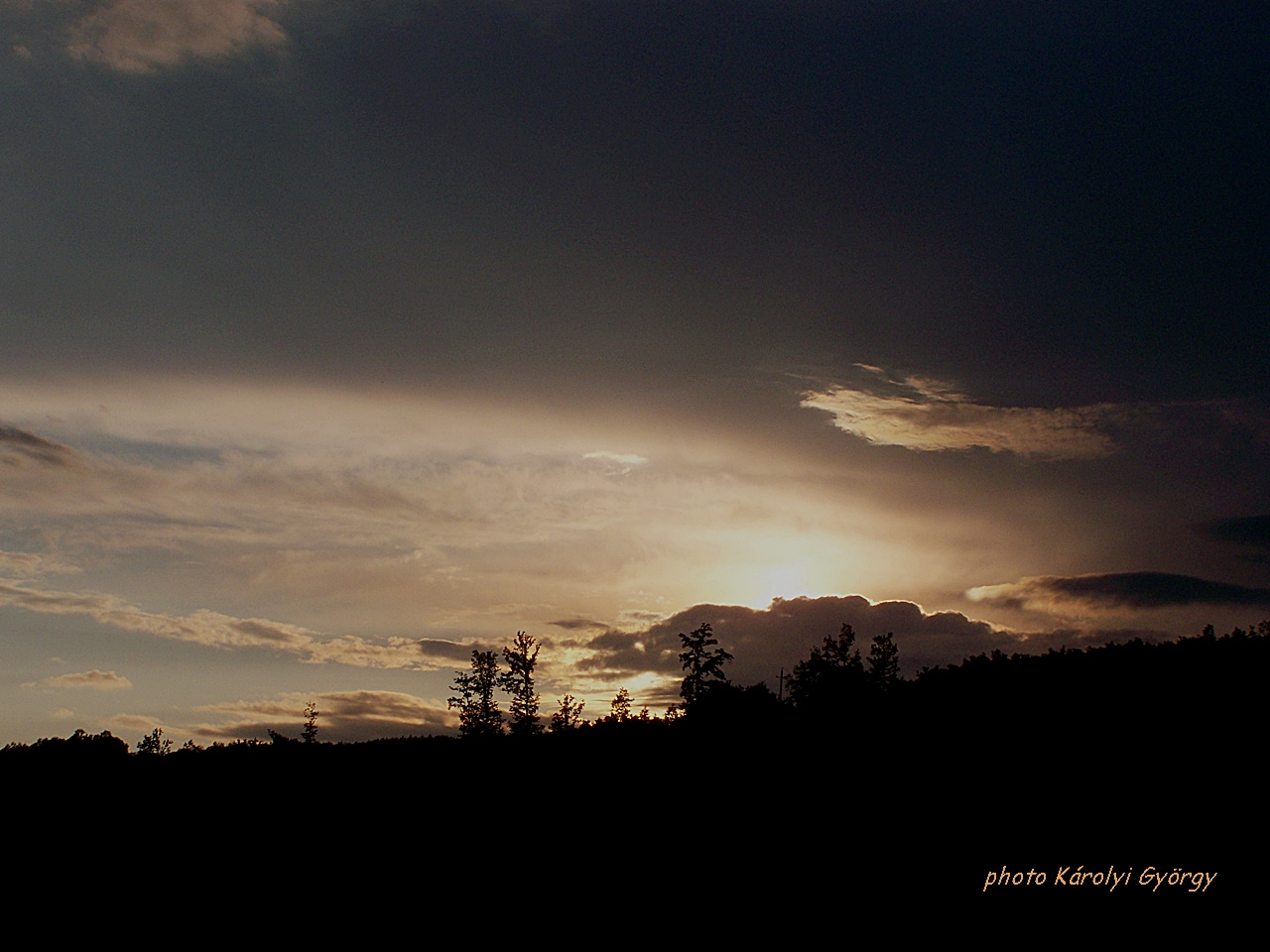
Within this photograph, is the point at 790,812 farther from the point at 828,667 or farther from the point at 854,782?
the point at 828,667

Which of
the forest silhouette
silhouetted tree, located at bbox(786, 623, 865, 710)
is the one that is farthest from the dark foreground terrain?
silhouetted tree, located at bbox(786, 623, 865, 710)

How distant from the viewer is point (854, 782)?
66.1ft

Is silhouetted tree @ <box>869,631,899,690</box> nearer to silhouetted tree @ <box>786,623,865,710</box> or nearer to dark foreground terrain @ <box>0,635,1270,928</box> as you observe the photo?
silhouetted tree @ <box>786,623,865,710</box>

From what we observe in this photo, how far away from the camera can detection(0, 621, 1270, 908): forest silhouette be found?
15.6 meters

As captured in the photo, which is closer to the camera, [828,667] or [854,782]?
[854,782]

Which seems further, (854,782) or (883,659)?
(883,659)

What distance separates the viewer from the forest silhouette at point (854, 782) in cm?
1563

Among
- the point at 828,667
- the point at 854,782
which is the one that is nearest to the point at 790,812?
the point at 854,782

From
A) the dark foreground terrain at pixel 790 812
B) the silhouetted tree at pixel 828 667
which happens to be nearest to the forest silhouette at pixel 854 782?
the dark foreground terrain at pixel 790 812

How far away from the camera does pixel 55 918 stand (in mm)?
21375

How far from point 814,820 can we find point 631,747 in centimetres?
889

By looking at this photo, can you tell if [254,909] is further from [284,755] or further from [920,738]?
[920,738]

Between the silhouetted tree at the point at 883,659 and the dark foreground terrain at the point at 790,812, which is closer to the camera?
the dark foreground terrain at the point at 790,812

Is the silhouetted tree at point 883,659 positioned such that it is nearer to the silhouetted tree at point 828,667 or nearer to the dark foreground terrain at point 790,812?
the silhouetted tree at point 828,667
